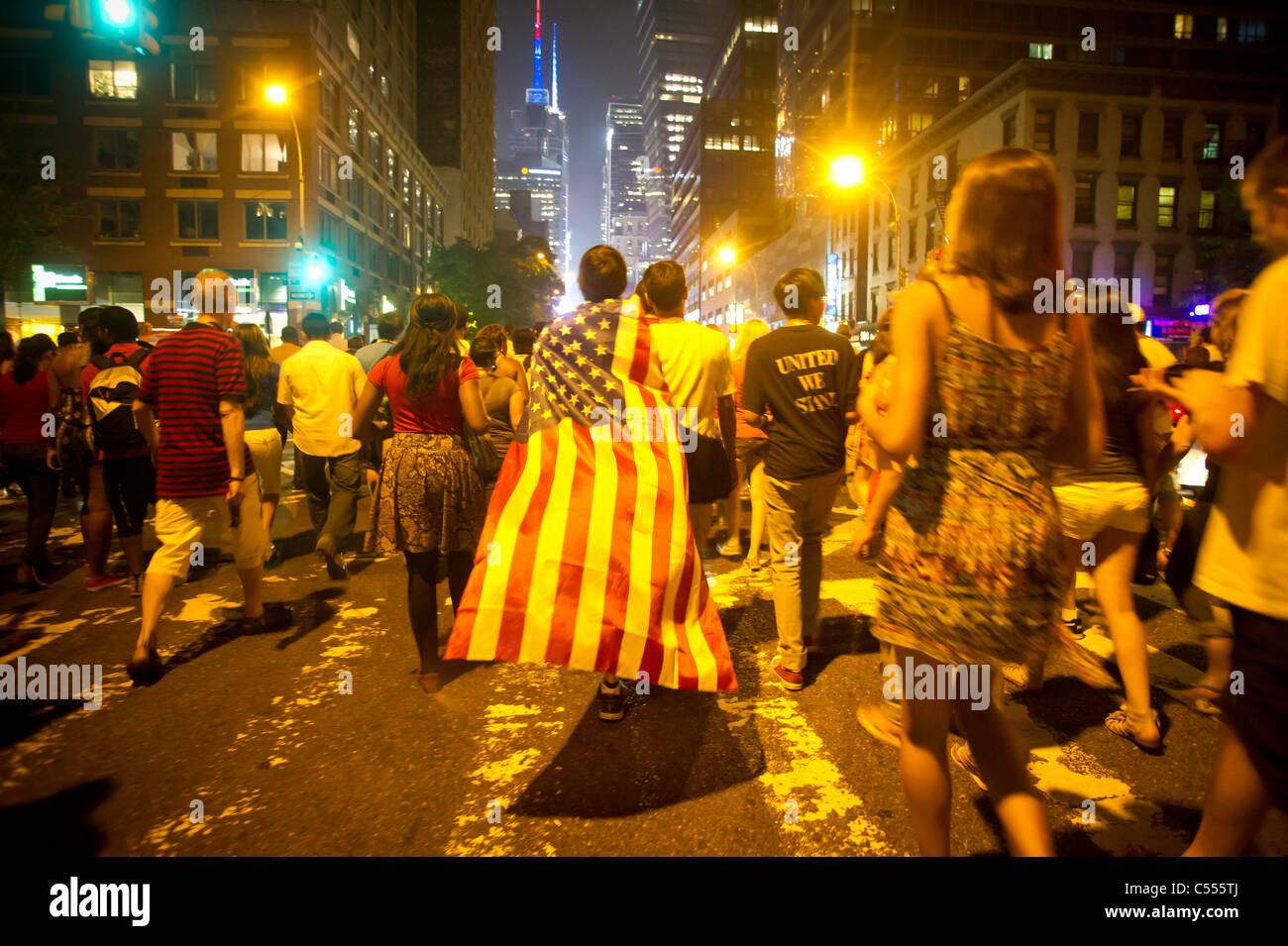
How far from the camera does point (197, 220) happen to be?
4225cm

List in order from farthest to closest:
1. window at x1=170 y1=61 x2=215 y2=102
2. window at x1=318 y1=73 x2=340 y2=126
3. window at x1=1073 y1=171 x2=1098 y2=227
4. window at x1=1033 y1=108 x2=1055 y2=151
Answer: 1. window at x1=170 y1=61 x2=215 y2=102
2. window at x1=318 y1=73 x2=340 y2=126
3. window at x1=1073 y1=171 x2=1098 y2=227
4. window at x1=1033 y1=108 x2=1055 y2=151

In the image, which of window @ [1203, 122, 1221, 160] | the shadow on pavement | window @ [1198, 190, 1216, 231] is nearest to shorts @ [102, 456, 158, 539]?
the shadow on pavement

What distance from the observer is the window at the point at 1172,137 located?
39.0m

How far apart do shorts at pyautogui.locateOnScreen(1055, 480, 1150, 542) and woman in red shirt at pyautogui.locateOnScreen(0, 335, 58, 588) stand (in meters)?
7.62

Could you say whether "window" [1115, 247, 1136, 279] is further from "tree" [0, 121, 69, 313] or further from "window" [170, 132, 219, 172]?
"tree" [0, 121, 69, 313]

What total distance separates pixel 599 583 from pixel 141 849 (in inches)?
77.5

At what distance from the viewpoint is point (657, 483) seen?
123 inches

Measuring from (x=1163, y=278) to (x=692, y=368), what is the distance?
44786mm

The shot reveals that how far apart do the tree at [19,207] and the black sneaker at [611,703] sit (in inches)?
1455

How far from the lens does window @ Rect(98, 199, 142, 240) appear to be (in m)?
42.3

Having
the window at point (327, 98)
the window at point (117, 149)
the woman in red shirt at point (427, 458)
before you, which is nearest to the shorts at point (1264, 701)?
the woman in red shirt at point (427, 458)

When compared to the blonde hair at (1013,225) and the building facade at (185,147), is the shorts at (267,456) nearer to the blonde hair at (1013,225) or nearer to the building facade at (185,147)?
the blonde hair at (1013,225)
